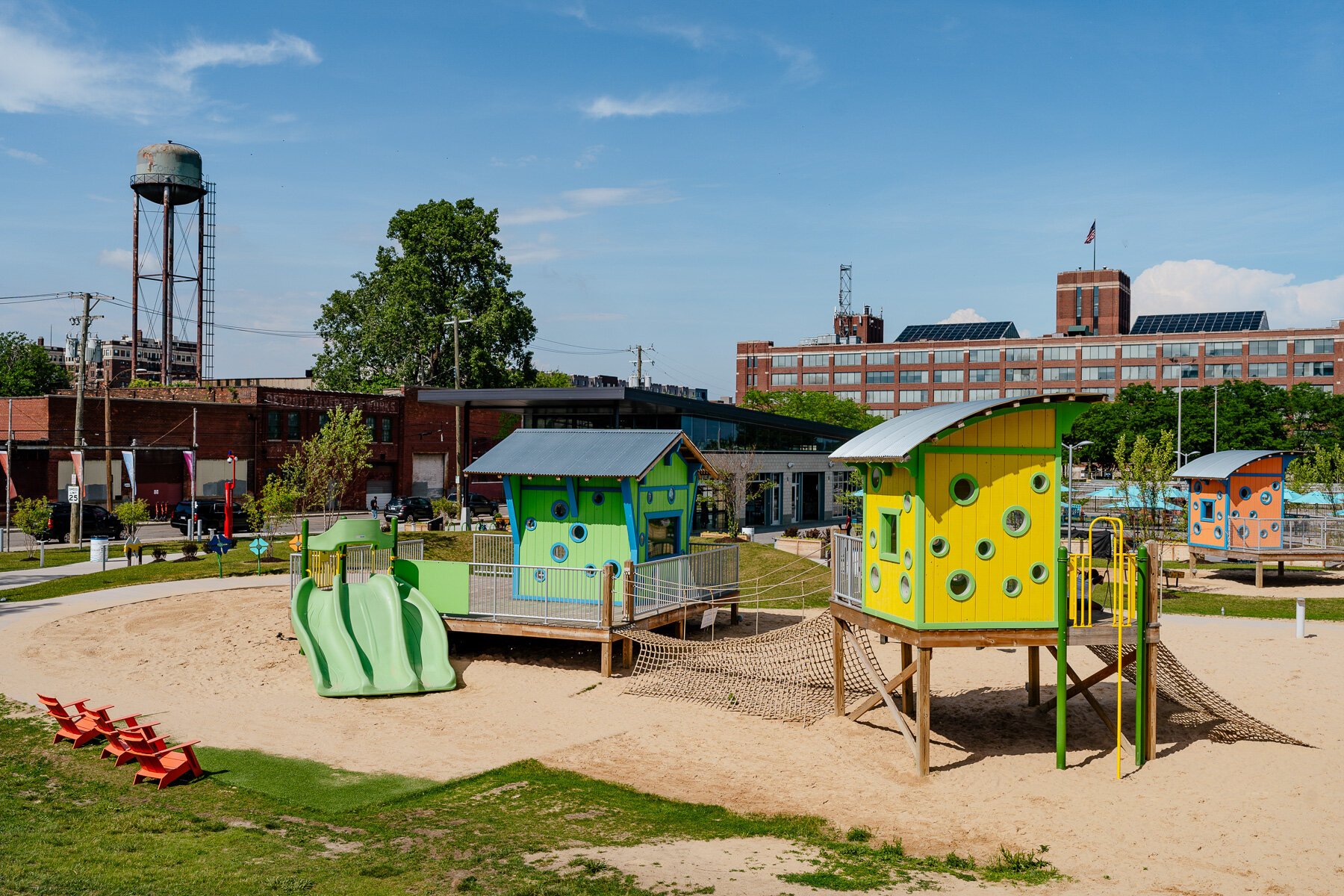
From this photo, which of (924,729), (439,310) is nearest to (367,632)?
(924,729)

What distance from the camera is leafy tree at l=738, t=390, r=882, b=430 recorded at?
98.9 meters

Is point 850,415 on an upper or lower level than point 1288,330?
lower

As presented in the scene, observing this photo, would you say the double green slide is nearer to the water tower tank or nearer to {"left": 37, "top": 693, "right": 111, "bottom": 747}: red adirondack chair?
{"left": 37, "top": 693, "right": 111, "bottom": 747}: red adirondack chair

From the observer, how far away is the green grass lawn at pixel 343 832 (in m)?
10.0

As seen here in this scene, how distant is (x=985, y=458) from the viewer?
15.6 meters

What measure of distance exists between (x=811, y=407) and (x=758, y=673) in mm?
82447

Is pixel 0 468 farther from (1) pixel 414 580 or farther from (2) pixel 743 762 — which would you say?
(2) pixel 743 762

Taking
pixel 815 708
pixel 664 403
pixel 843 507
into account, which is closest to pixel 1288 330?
pixel 843 507

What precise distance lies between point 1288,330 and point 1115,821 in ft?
399

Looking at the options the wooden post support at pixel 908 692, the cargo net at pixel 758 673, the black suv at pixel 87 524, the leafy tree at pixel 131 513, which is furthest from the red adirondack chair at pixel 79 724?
the black suv at pixel 87 524

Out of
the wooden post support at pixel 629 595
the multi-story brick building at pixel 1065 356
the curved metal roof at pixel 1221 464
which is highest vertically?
the multi-story brick building at pixel 1065 356

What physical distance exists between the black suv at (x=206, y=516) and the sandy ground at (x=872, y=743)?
22.5 meters

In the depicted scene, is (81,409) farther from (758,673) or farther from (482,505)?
(758,673)

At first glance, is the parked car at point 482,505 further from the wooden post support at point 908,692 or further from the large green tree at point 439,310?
the wooden post support at point 908,692
